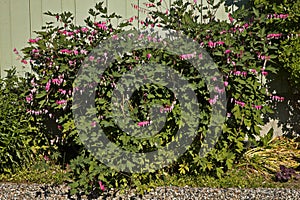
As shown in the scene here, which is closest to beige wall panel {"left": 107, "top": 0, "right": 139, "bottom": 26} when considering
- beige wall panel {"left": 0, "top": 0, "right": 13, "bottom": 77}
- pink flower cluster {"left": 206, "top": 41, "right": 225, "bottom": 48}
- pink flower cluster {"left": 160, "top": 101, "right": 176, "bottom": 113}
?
pink flower cluster {"left": 206, "top": 41, "right": 225, "bottom": 48}

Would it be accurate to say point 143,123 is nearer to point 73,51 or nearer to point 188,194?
point 188,194

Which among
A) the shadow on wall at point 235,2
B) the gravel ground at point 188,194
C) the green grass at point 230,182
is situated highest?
the shadow on wall at point 235,2

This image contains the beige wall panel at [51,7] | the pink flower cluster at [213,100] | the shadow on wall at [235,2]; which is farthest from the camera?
the beige wall panel at [51,7]

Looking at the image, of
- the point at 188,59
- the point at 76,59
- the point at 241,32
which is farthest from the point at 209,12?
the point at 76,59

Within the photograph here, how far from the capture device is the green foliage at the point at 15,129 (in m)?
3.93

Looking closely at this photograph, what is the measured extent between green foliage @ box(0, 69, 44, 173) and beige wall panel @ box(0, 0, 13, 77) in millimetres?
298

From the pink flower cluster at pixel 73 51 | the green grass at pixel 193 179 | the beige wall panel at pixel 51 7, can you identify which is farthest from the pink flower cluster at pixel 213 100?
the beige wall panel at pixel 51 7

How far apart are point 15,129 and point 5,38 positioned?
122 cm

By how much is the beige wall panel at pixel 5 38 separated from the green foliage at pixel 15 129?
298mm

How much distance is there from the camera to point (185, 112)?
370cm

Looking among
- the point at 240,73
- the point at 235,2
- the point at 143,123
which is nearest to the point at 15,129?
the point at 143,123

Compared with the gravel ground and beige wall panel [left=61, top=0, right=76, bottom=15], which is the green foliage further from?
beige wall panel [left=61, top=0, right=76, bottom=15]

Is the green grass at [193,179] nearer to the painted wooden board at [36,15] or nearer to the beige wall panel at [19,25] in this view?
the beige wall panel at [19,25]

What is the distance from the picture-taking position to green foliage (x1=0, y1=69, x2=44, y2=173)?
3.93 metres
